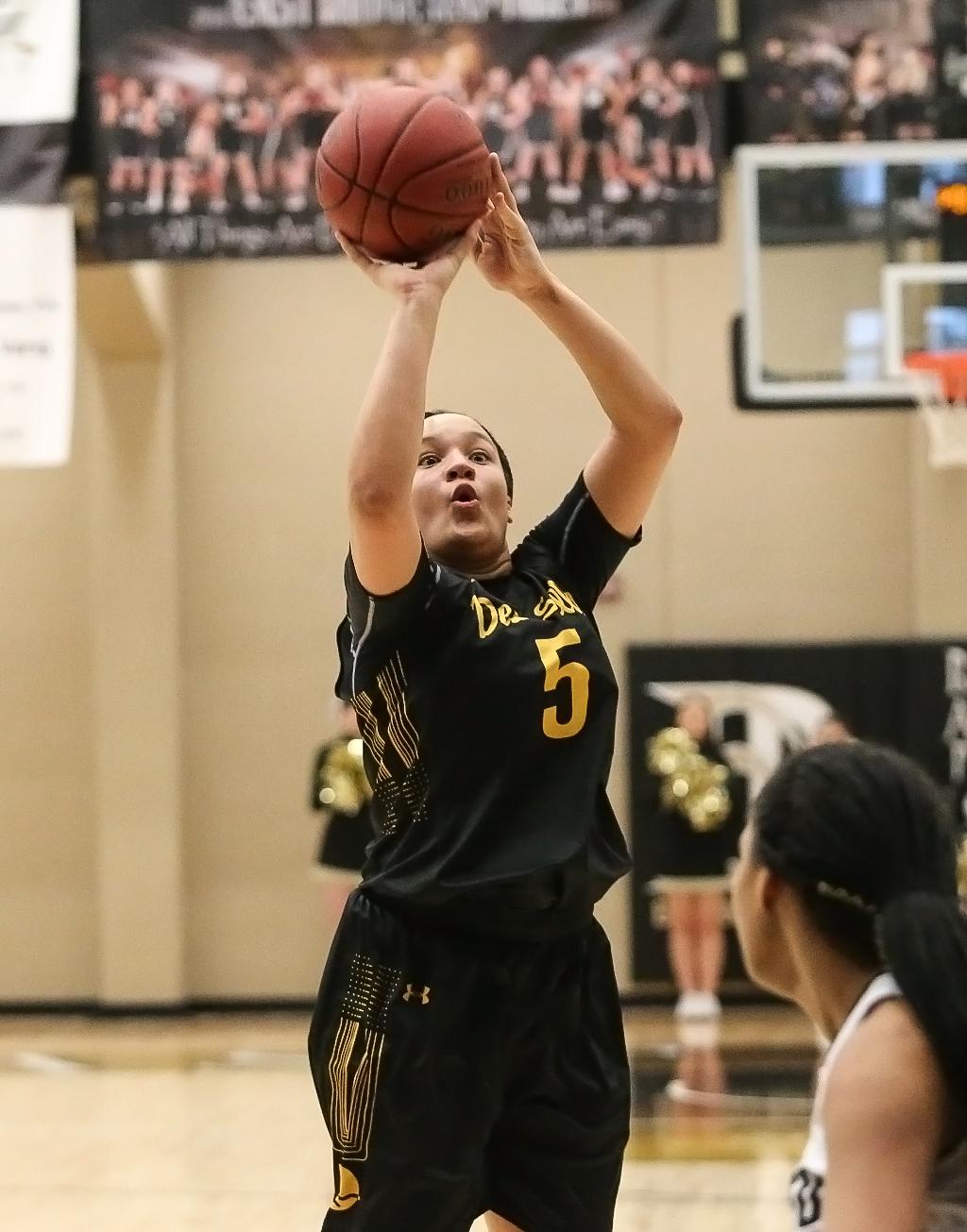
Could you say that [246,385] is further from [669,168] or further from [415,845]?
[415,845]

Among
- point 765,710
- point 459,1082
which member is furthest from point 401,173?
point 765,710

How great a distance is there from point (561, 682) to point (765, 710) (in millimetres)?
7644

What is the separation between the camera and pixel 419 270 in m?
2.56

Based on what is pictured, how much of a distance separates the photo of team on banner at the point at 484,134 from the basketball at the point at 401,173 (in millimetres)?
3949

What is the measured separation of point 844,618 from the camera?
34.1 ft

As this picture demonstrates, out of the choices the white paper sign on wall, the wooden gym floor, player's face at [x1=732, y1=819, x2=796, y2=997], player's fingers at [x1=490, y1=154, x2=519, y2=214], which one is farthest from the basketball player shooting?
the white paper sign on wall

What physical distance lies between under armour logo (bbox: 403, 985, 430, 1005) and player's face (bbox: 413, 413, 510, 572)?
0.68 metres

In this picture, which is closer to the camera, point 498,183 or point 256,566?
point 498,183

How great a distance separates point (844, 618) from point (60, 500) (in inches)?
191

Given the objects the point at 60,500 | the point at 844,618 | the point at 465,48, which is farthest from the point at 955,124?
the point at 60,500

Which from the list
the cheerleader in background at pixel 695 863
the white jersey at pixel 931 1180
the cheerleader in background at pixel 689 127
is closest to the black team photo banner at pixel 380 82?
the cheerleader in background at pixel 689 127

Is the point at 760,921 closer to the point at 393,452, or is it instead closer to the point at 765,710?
the point at 393,452

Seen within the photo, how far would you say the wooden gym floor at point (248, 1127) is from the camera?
5586mm

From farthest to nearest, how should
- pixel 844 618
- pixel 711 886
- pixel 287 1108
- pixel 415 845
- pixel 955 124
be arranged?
pixel 844 618, pixel 711 886, pixel 287 1108, pixel 955 124, pixel 415 845
